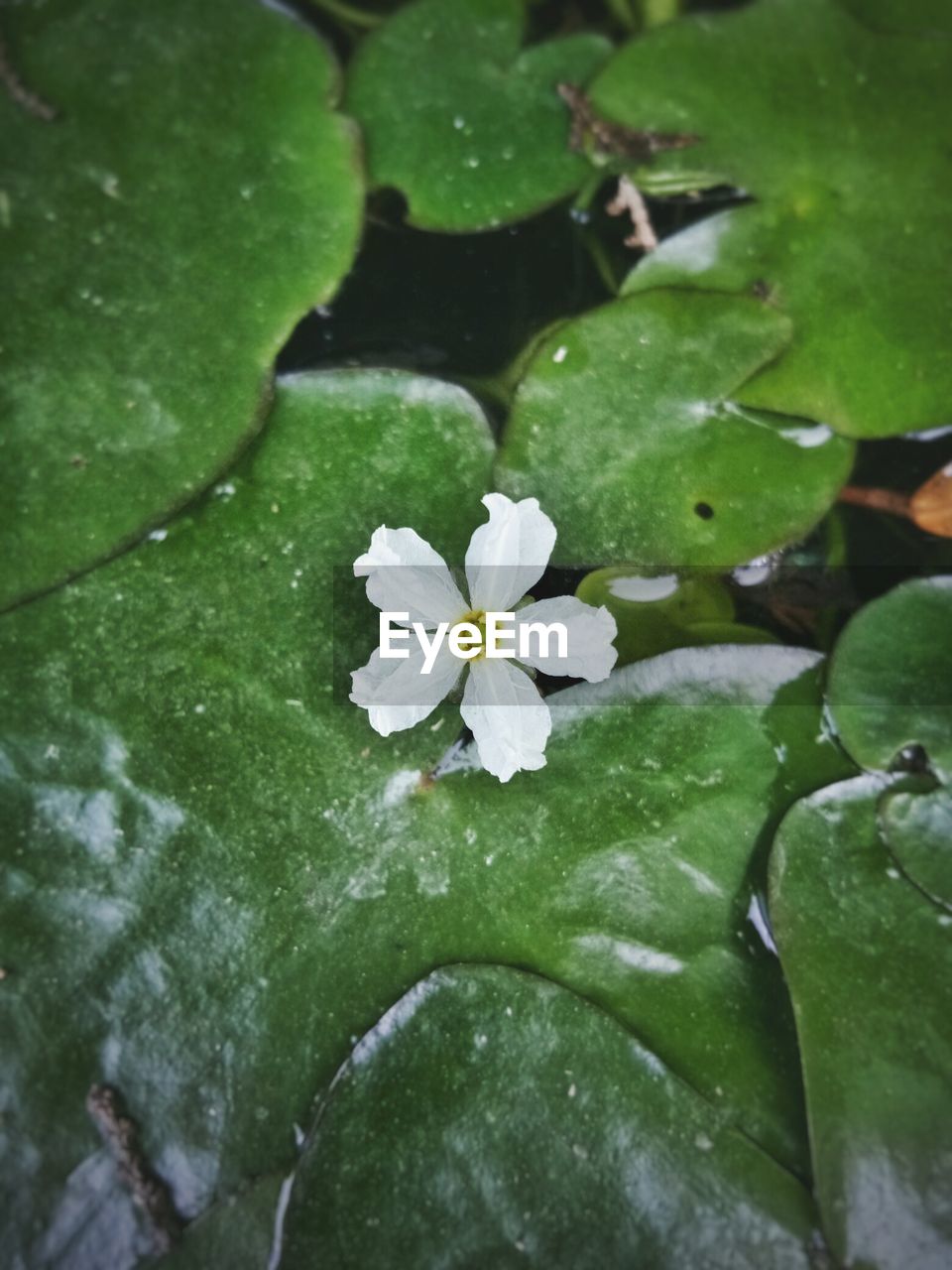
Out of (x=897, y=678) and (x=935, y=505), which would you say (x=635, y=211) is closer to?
(x=935, y=505)

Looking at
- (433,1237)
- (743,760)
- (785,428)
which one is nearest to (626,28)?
(785,428)

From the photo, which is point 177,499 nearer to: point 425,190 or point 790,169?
point 425,190

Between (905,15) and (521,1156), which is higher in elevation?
(905,15)

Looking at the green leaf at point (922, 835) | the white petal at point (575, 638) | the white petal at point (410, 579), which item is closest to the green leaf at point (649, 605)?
the white petal at point (575, 638)

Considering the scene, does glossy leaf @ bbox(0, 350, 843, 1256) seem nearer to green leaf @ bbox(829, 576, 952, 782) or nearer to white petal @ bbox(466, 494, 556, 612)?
green leaf @ bbox(829, 576, 952, 782)

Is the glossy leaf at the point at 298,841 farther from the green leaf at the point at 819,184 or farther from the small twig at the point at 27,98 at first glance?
the small twig at the point at 27,98

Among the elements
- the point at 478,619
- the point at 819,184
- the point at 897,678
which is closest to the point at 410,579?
the point at 478,619

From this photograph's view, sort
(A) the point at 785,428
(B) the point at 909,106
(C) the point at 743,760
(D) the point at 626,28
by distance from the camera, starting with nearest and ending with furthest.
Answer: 1. (C) the point at 743,760
2. (A) the point at 785,428
3. (B) the point at 909,106
4. (D) the point at 626,28
